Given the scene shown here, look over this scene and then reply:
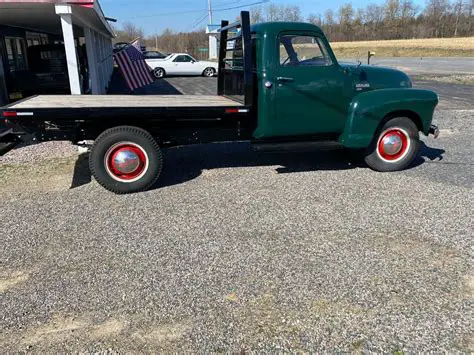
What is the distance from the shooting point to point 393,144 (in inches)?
236

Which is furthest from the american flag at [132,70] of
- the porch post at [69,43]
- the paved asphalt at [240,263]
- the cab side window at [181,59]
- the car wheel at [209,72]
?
the paved asphalt at [240,263]

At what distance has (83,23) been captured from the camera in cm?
1048

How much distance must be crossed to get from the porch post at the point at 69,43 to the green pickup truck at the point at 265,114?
2331mm

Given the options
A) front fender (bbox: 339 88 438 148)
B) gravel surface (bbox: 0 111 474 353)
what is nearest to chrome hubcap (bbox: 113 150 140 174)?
gravel surface (bbox: 0 111 474 353)

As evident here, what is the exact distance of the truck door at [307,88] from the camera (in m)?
5.39

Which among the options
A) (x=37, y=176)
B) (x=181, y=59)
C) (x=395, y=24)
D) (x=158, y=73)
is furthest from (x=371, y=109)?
(x=395, y=24)

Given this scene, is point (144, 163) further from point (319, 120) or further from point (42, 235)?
point (319, 120)

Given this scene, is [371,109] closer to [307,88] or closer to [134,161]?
[307,88]

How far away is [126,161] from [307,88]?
259cm

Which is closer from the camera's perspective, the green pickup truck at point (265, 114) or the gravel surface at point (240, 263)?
the gravel surface at point (240, 263)

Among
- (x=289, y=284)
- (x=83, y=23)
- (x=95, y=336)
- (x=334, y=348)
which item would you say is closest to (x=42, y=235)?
(x=95, y=336)

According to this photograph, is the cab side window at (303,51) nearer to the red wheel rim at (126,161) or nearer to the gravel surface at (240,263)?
the gravel surface at (240,263)

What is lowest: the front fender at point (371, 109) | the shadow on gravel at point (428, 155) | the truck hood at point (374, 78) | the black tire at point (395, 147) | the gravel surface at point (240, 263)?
the gravel surface at point (240, 263)

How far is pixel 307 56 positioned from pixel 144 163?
8.84 ft
